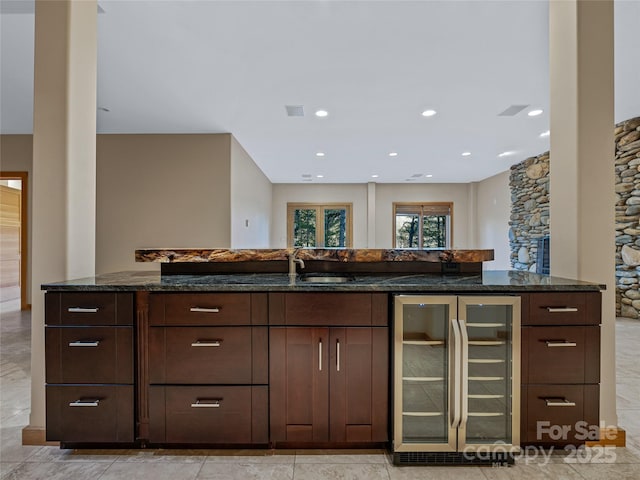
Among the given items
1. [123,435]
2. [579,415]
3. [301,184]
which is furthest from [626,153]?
[301,184]

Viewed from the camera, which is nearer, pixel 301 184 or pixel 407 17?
pixel 407 17

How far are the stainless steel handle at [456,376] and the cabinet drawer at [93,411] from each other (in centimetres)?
159

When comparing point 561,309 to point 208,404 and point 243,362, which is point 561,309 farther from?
point 208,404

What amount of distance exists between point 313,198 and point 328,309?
8.10 meters

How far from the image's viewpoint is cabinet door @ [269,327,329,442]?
5.61 feet

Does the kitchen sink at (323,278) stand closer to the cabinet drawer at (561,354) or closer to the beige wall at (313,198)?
the cabinet drawer at (561,354)

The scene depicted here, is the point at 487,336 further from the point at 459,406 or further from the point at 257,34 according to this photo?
the point at 257,34

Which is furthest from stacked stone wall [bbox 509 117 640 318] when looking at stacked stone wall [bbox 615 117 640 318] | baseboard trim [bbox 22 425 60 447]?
baseboard trim [bbox 22 425 60 447]

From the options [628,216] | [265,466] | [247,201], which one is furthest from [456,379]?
[247,201]

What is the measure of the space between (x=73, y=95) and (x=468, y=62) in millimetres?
3016

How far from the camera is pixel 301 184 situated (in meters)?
9.65

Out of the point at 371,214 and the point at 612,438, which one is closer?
the point at 612,438

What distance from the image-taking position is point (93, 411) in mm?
1714

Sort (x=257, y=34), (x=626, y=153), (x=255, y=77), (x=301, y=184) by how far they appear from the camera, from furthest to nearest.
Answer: (x=301, y=184), (x=626, y=153), (x=255, y=77), (x=257, y=34)
